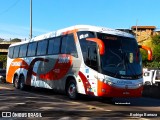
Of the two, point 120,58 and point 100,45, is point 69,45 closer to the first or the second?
point 120,58

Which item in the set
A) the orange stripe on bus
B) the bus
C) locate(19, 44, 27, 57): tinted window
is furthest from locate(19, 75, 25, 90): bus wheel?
the bus

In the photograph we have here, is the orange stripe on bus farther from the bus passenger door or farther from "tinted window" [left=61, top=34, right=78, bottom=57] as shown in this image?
the bus passenger door

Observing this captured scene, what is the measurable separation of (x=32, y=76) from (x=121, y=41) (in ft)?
26.4

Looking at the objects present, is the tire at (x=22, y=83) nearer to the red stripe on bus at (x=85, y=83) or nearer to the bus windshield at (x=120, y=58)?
the red stripe on bus at (x=85, y=83)

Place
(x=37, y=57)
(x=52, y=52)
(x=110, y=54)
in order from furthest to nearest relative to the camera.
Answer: (x=37, y=57) < (x=52, y=52) < (x=110, y=54)

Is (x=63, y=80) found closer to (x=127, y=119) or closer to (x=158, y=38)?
(x=127, y=119)

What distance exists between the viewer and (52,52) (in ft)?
66.8

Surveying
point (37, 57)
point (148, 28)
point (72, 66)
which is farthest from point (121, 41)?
point (148, 28)

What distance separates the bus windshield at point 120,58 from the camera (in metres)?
16.0

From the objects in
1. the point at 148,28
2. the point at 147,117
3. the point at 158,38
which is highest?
the point at 148,28

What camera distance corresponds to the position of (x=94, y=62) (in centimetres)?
1625

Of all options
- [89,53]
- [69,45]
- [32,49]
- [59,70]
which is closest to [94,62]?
[89,53]

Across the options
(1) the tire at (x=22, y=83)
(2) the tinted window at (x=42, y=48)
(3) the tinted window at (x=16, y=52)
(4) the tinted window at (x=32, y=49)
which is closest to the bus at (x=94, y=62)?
(2) the tinted window at (x=42, y=48)

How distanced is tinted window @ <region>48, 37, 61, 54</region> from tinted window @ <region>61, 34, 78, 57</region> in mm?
636
